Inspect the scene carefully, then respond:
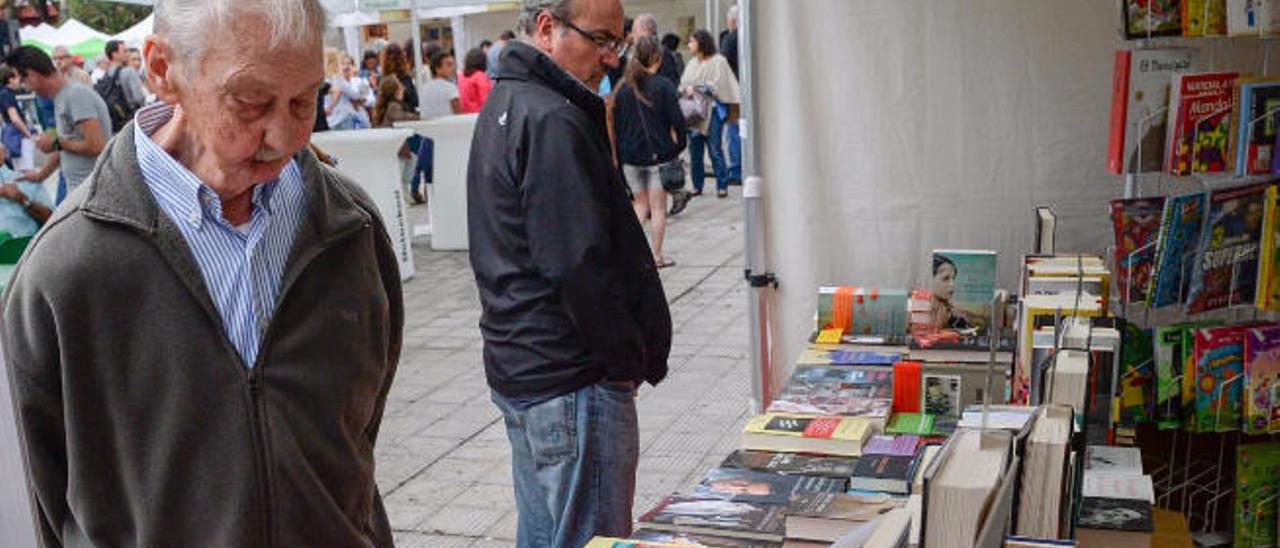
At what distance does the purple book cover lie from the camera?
9.12 feet

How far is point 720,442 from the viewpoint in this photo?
5.26m

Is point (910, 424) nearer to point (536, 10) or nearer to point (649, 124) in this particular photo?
point (536, 10)

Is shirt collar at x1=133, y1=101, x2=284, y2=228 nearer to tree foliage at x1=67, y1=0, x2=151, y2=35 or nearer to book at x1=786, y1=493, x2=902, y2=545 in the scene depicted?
book at x1=786, y1=493, x2=902, y2=545

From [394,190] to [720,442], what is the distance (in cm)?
465

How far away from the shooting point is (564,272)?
2.73 m

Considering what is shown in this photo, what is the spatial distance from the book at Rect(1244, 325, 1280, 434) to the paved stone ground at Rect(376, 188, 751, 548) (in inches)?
82.1

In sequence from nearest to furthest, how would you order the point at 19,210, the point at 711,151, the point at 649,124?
1. the point at 19,210
2. the point at 649,124
3. the point at 711,151

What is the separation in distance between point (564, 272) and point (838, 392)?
3.06 ft

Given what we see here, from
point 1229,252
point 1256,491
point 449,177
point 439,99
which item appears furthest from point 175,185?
point 439,99

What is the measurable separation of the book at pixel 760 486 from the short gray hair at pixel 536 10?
112 centimetres

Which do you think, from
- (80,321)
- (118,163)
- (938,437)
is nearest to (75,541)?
(80,321)

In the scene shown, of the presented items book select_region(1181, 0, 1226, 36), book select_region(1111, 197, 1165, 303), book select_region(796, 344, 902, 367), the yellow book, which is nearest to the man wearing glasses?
book select_region(796, 344, 902, 367)

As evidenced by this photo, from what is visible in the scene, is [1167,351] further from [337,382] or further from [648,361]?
[337,382]

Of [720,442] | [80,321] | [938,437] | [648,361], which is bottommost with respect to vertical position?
[720,442]
